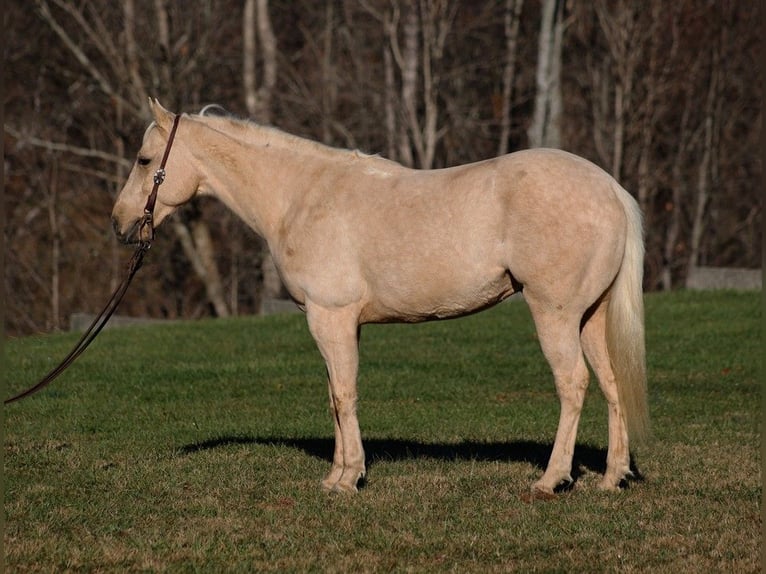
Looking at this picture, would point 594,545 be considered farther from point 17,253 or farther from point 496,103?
point 496,103

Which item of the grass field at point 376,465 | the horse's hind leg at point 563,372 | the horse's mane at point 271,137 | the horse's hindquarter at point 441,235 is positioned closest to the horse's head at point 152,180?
the horse's mane at point 271,137

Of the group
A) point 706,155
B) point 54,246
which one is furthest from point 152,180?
point 706,155

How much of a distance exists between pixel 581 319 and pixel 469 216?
0.98 meters

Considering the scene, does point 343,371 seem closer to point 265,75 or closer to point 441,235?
point 441,235

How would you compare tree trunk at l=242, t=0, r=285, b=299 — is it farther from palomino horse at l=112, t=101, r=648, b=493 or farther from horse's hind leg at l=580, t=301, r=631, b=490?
horse's hind leg at l=580, t=301, r=631, b=490

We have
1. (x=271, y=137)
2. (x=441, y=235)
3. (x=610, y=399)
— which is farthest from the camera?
(x=271, y=137)

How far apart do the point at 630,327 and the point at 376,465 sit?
2.04 m

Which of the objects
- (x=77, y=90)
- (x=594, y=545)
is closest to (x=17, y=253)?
(x=77, y=90)

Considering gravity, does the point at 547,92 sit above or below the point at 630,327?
below

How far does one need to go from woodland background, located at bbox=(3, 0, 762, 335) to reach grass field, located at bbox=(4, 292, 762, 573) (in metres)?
9.57

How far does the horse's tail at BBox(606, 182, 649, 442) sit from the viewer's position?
7.32 metres

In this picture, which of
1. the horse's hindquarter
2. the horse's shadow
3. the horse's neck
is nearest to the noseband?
the horse's neck

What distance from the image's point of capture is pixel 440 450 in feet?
29.9

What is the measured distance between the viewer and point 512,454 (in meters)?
8.91
